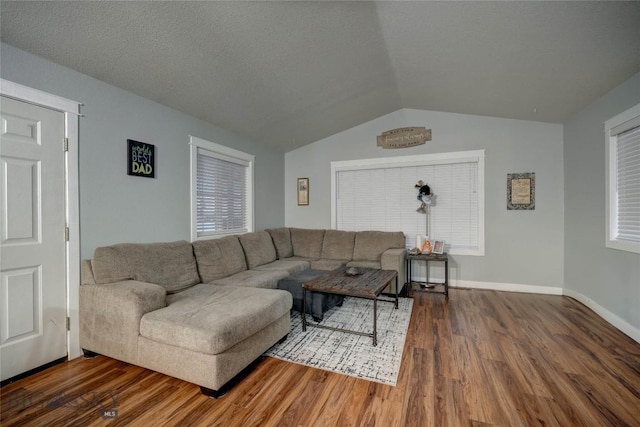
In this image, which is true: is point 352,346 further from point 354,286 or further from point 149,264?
point 149,264

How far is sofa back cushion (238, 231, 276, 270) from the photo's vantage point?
3746 millimetres

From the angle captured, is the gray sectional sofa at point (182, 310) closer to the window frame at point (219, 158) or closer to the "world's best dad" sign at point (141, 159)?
the window frame at point (219, 158)

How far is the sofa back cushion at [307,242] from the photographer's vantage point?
4.67 meters

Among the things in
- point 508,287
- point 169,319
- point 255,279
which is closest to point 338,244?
point 255,279

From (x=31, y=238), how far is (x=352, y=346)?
265cm

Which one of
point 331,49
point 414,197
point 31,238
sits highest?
point 331,49

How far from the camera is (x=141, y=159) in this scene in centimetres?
276

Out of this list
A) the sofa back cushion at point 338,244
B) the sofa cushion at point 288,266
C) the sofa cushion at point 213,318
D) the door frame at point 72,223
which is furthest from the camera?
the sofa back cushion at point 338,244

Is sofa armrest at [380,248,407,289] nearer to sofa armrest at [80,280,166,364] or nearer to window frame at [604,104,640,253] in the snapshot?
window frame at [604,104,640,253]

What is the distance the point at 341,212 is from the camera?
200 inches

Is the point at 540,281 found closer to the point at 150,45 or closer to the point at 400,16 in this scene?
the point at 400,16

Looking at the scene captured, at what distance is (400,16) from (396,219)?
→ 3.04 metres

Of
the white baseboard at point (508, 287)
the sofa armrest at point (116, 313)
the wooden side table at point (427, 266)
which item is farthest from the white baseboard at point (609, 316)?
the sofa armrest at point (116, 313)

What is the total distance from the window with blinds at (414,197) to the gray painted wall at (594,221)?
3.35ft
